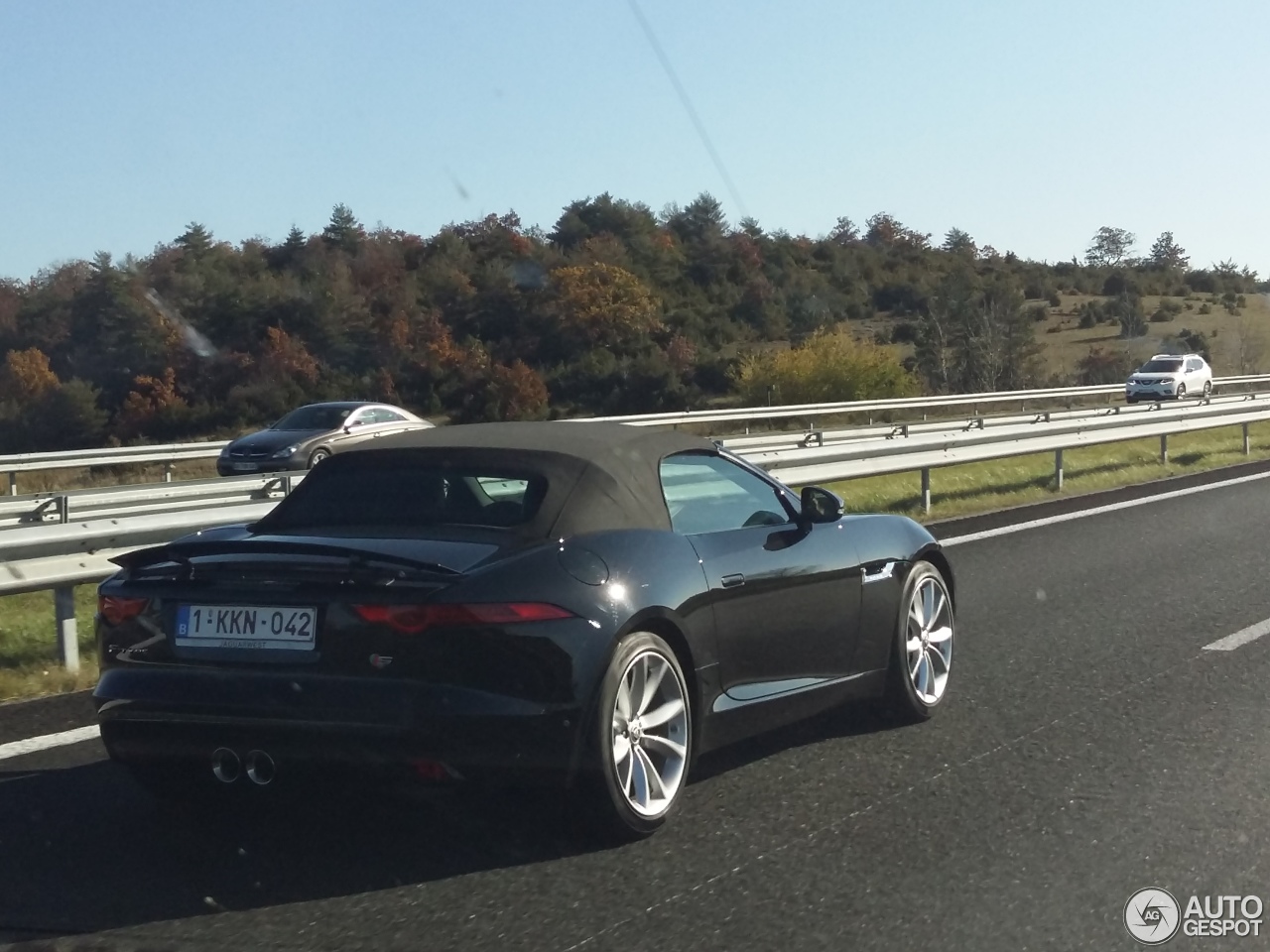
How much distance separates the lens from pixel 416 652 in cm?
476

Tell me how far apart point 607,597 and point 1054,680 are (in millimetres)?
3459

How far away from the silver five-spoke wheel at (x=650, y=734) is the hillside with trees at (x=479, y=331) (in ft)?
131

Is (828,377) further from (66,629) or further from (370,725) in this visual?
(370,725)

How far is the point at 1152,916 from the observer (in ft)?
14.4

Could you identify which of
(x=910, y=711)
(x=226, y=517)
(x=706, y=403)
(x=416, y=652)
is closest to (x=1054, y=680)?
(x=910, y=711)

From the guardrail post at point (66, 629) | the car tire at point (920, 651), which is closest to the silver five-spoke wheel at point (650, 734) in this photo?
the car tire at point (920, 651)

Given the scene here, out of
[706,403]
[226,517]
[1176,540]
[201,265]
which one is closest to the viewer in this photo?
[226,517]

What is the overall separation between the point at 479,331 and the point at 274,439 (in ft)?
112

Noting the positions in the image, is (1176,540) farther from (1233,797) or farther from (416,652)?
(416,652)

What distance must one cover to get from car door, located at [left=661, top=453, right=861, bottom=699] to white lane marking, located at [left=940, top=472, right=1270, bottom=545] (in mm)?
6792

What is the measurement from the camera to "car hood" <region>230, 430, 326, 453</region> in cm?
2530

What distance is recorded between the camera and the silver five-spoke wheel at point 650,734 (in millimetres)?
5141

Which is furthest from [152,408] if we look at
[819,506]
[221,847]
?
[221,847]

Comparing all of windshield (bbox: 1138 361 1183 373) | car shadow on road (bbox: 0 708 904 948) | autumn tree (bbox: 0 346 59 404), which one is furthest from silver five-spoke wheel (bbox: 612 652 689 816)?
windshield (bbox: 1138 361 1183 373)
